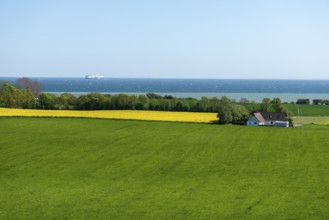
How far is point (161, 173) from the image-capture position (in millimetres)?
30188

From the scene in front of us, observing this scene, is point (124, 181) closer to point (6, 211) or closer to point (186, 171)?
point (186, 171)

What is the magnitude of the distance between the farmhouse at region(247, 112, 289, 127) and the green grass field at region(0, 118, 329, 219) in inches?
439

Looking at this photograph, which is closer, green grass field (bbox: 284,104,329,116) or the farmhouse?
the farmhouse

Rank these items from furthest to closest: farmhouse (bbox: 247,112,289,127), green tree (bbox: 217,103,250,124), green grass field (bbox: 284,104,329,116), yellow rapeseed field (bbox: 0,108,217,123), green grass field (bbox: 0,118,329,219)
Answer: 1. green grass field (bbox: 284,104,329,116)
2. yellow rapeseed field (bbox: 0,108,217,123)
3. farmhouse (bbox: 247,112,289,127)
4. green tree (bbox: 217,103,250,124)
5. green grass field (bbox: 0,118,329,219)

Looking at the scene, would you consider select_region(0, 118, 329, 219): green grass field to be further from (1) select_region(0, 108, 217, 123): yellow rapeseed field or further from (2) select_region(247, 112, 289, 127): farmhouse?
(1) select_region(0, 108, 217, 123): yellow rapeseed field

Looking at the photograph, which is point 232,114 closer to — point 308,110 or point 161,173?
point 161,173

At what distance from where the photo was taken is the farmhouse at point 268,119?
62.6 metres

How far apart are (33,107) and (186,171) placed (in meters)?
52.6

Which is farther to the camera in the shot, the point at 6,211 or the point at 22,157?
the point at 22,157

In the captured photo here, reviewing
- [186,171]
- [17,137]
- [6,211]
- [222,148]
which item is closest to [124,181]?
[186,171]

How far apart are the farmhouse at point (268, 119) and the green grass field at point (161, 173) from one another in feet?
36.6

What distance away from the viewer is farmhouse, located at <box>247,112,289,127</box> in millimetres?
62594

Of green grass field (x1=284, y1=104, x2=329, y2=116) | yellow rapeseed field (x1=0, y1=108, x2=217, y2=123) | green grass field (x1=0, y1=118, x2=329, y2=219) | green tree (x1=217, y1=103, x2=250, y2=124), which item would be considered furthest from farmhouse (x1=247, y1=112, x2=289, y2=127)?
green grass field (x1=284, y1=104, x2=329, y2=116)

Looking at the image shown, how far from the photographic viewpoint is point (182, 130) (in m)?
50.1
